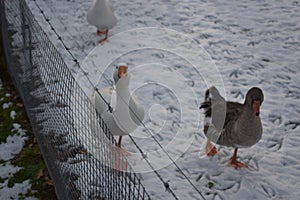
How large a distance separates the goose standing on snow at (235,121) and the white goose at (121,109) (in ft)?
2.68

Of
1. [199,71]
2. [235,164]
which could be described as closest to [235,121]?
[235,164]

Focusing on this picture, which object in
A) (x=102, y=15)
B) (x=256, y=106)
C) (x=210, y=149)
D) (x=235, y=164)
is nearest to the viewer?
(x=256, y=106)

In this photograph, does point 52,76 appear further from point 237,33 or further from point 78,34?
point 237,33

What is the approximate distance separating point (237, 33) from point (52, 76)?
3.86m

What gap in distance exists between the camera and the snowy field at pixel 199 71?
14.5 ft

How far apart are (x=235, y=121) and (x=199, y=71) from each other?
7.87 ft

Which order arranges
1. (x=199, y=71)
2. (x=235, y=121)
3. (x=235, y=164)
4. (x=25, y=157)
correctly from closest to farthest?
1. (x=235, y=121)
2. (x=235, y=164)
3. (x=25, y=157)
4. (x=199, y=71)

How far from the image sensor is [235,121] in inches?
163

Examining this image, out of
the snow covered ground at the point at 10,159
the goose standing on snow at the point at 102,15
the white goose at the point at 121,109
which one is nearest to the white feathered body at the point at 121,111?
the white goose at the point at 121,109

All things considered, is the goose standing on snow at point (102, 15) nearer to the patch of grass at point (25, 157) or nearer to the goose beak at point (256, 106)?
the patch of grass at point (25, 157)

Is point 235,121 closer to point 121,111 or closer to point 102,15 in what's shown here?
point 121,111

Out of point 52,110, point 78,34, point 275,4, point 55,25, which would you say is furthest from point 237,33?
point 52,110

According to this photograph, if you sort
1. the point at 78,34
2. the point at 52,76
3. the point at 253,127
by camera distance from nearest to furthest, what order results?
the point at 253,127, the point at 52,76, the point at 78,34

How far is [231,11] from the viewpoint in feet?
26.6
